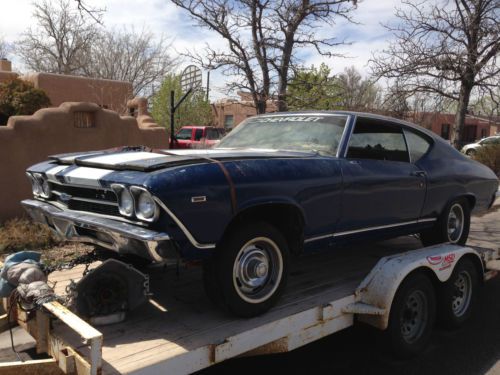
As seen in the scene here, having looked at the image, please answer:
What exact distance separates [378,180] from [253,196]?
1441mm

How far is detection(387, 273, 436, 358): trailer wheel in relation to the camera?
373 cm

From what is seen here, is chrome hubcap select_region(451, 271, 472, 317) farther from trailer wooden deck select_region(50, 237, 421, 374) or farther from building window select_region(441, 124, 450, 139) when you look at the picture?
building window select_region(441, 124, 450, 139)

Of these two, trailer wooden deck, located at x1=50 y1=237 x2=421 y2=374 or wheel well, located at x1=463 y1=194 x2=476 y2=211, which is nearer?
trailer wooden deck, located at x1=50 y1=237 x2=421 y2=374

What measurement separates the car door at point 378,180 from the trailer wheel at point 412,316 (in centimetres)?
57

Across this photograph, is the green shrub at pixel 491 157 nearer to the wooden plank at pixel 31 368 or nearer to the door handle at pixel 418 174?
the door handle at pixel 418 174

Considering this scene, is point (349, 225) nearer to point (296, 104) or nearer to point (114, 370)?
Result: point (114, 370)

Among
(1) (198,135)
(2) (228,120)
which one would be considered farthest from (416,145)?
(2) (228,120)

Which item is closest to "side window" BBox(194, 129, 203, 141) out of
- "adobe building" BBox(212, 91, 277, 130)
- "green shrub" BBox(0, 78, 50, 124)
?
"adobe building" BBox(212, 91, 277, 130)

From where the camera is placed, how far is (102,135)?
9266 millimetres

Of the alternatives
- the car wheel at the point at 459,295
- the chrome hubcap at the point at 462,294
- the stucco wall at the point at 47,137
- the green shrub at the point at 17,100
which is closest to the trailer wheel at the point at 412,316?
the car wheel at the point at 459,295

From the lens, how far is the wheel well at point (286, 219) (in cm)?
330

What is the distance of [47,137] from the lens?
838cm

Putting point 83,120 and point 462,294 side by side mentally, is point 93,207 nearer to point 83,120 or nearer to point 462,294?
point 462,294

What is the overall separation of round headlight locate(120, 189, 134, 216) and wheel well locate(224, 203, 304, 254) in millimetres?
788
